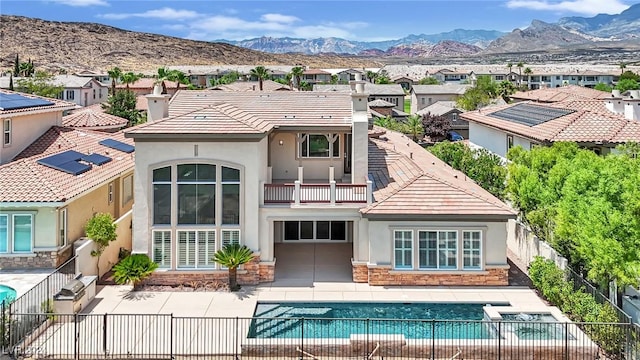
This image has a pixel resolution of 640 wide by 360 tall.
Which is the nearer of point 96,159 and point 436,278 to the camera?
point 436,278

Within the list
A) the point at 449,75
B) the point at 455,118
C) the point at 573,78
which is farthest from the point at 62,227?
the point at 449,75

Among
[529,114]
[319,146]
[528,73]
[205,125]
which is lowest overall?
[319,146]

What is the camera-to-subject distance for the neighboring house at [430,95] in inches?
4065

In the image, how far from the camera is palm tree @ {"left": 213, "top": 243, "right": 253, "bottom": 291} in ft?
66.7

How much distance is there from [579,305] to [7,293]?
17.4m

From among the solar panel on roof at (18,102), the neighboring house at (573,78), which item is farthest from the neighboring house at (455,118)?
the neighboring house at (573,78)

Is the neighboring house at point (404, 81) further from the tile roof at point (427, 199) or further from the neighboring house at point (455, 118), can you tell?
the tile roof at point (427, 199)

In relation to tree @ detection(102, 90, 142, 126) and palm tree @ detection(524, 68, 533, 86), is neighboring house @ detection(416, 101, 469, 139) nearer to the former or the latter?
tree @ detection(102, 90, 142, 126)

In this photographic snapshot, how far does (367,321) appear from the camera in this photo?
610 inches

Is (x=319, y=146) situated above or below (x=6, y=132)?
below

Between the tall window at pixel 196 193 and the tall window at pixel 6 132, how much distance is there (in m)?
8.98

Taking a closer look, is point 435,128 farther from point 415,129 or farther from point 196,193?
point 196,193

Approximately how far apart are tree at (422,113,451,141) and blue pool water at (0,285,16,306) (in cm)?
5366

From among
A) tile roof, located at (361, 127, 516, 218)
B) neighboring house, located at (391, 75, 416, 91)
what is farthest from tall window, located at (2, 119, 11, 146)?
neighboring house, located at (391, 75, 416, 91)
